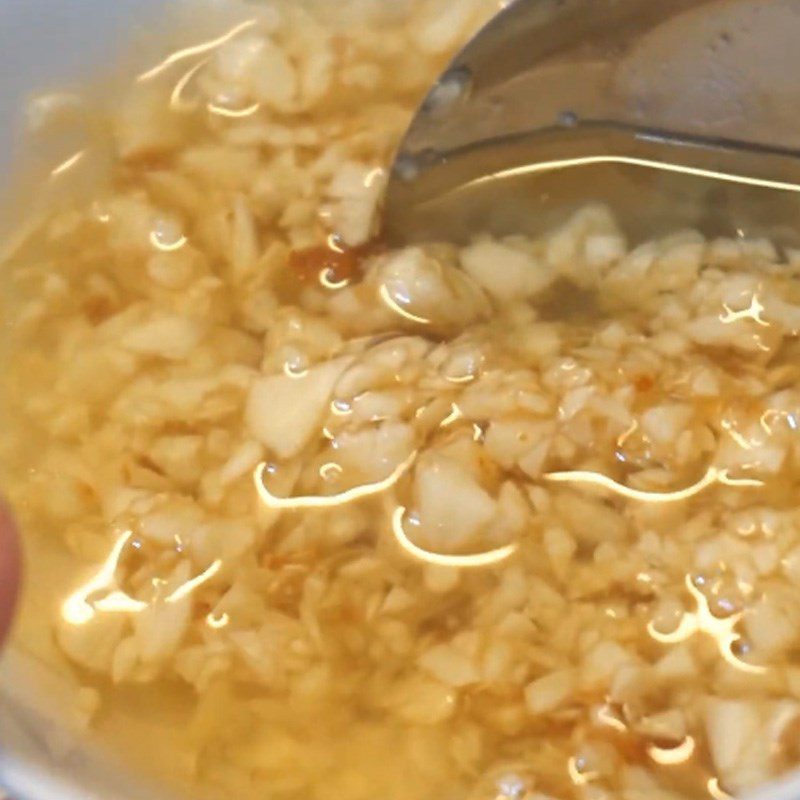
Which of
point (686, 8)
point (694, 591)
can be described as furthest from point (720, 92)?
point (694, 591)

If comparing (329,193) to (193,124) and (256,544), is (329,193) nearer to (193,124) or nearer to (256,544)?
(193,124)

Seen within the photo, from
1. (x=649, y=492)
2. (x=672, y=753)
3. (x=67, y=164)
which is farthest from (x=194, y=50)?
(x=672, y=753)

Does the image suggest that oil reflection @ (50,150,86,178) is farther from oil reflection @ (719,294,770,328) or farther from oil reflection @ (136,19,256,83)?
oil reflection @ (719,294,770,328)

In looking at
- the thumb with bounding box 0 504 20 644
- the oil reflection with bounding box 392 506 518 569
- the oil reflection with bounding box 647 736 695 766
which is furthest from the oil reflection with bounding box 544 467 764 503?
the thumb with bounding box 0 504 20 644

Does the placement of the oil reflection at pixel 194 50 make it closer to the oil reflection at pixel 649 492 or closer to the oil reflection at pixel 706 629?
the oil reflection at pixel 649 492

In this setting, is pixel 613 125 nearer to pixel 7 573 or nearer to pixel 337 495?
pixel 337 495
